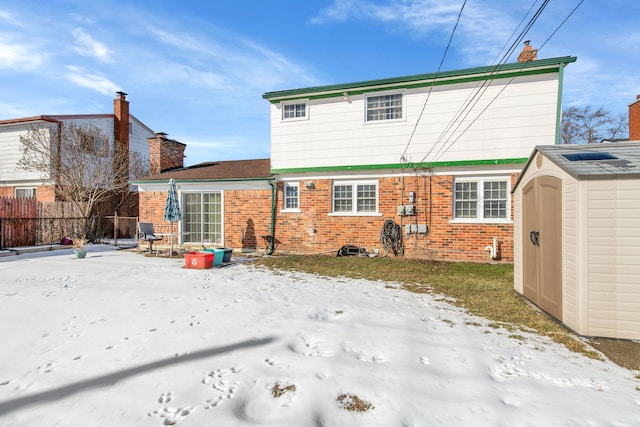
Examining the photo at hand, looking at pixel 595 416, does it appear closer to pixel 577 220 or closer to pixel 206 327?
pixel 577 220

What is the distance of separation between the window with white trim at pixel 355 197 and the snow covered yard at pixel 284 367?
19.1 ft

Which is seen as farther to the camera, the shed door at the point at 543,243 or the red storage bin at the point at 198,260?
the red storage bin at the point at 198,260

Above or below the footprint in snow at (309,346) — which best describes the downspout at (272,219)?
above

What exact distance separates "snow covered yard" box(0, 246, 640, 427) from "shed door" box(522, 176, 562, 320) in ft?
4.28

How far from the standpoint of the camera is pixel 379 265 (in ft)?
32.5

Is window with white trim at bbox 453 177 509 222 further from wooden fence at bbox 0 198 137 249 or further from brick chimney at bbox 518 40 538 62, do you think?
wooden fence at bbox 0 198 137 249

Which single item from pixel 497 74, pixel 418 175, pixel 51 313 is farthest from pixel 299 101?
pixel 51 313

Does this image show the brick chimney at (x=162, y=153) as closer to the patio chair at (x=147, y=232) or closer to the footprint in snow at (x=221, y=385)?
the patio chair at (x=147, y=232)

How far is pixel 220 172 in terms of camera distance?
1397cm

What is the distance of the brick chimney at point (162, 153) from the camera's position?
603 inches

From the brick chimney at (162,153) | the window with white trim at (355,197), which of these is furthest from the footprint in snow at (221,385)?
the brick chimney at (162,153)

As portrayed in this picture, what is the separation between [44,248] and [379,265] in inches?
554

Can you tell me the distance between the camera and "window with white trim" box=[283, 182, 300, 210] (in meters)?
12.5

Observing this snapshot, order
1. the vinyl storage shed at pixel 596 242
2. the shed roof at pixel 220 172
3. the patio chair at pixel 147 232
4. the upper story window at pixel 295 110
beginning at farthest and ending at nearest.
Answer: the shed roof at pixel 220 172 < the upper story window at pixel 295 110 < the patio chair at pixel 147 232 < the vinyl storage shed at pixel 596 242
